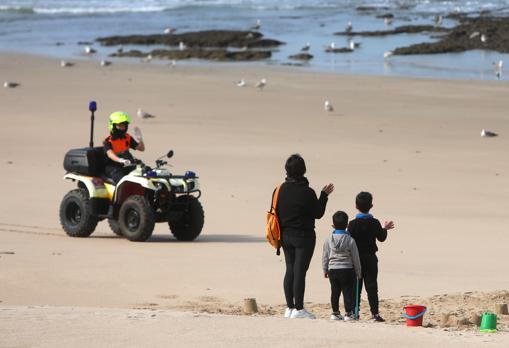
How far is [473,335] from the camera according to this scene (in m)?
7.88

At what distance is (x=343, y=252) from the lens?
898 cm

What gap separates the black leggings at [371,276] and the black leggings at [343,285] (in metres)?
0.13

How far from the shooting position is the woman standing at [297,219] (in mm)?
9109

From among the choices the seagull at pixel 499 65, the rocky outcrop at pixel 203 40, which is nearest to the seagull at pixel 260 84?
the seagull at pixel 499 65

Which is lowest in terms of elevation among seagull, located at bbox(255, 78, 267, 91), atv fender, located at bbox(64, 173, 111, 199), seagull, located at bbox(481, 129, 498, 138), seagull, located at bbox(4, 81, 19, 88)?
atv fender, located at bbox(64, 173, 111, 199)

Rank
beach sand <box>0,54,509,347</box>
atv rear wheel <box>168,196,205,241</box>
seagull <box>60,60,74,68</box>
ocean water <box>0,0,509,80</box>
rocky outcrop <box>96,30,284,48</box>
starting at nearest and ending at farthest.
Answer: beach sand <box>0,54,509,347</box> → atv rear wheel <box>168,196,205,241</box> → seagull <box>60,60,74,68</box> → ocean water <box>0,0,509,80</box> → rocky outcrop <box>96,30,284,48</box>

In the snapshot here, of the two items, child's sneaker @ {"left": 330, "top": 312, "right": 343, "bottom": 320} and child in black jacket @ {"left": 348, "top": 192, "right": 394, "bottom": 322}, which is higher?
child in black jacket @ {"left": 348, "top": 192, "right": 394, "bottom": 322}

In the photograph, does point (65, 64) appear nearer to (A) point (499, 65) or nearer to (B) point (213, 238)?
(A) point (499, 65)

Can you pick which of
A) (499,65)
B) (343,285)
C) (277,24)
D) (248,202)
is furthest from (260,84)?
(277,24)

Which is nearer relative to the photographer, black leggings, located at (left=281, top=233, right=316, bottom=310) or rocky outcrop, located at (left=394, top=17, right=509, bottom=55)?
black leggings, located at (left=281, top=233, right=316, bottom=310)

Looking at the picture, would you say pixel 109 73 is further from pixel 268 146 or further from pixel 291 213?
pixel 291 213

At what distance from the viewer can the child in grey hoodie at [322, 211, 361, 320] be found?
29.3 feet

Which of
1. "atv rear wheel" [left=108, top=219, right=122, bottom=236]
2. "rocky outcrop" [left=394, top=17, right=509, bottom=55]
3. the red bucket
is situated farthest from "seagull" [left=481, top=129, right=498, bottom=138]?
"rocky outcrop" [left=394, top=17, right=509, bottom=55]

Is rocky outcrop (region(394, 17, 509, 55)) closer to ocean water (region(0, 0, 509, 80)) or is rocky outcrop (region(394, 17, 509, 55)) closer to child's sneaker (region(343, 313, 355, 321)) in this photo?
→ ocean water (region(0, 0, 509, 80))
